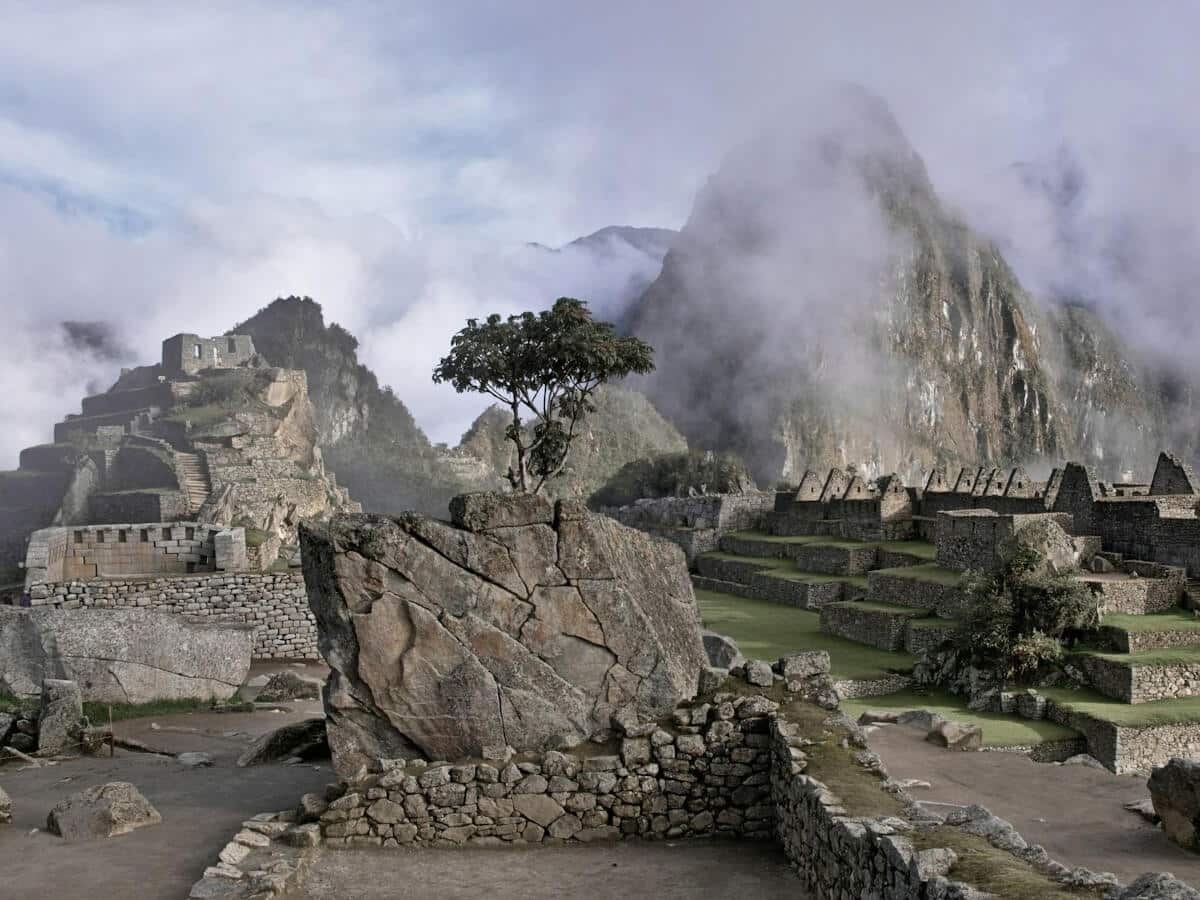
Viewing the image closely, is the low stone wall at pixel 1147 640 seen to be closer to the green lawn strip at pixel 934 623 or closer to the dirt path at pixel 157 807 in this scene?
the green lawn strip at pixel 934 623

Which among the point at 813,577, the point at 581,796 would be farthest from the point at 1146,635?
the point at 813,577

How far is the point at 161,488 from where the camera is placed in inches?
1687

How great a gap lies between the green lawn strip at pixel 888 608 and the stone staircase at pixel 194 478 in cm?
2440

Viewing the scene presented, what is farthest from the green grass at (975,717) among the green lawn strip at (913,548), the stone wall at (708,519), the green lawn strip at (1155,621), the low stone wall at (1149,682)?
the stone wall at (708,519)

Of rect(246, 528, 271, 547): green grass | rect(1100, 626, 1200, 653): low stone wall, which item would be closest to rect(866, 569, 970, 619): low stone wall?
rect(1100, 626, 1200, 653): low stone wall

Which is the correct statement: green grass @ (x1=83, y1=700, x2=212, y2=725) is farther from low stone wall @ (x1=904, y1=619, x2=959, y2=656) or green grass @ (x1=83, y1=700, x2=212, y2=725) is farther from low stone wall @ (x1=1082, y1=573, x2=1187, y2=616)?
low stone wall @ (x1=1082, y1=573, x2=1187, y2=616)

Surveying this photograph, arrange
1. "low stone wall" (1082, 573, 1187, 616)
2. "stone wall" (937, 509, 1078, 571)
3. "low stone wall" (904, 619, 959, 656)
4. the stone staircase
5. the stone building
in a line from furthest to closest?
the stone building, the stone staircase, "stone wall" (937, 509, 1078, 571), "low stone wall" (904, 619, 959, 656), "low stone wall" (1082, 573, 1187, 616)

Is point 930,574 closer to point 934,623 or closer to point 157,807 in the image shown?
point 934,623

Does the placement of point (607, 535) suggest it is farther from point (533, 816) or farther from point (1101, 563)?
point (1101, 563)

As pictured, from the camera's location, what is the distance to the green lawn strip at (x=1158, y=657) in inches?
770

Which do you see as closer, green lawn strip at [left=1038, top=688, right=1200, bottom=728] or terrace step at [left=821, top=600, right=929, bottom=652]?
green lawn strip at [left=1038, top=688, right=1200, bottom=728]

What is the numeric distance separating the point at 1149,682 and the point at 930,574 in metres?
9.46

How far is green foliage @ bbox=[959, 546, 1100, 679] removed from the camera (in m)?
20.9

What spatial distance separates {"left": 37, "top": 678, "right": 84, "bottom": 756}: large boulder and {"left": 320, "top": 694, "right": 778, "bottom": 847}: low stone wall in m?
5.60
